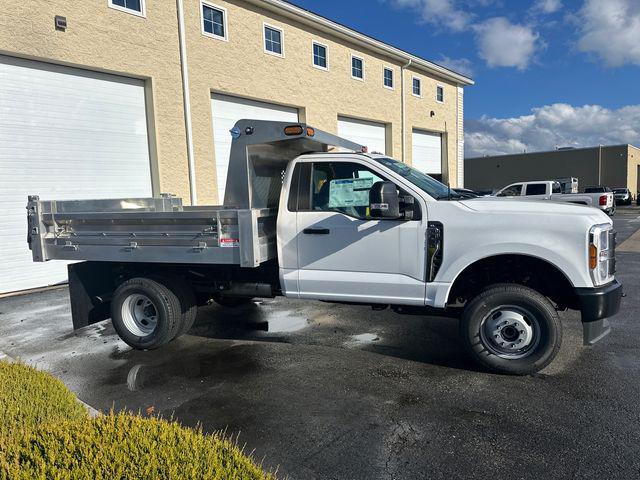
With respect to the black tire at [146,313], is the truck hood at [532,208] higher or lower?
higher

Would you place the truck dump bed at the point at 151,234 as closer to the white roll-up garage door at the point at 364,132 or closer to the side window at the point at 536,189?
the white roll-up garage door at the point at 364,132

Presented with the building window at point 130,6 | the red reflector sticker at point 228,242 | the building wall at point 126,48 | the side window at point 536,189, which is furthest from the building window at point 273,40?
the side window at point 536,189

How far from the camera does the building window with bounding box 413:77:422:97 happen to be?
21547mm

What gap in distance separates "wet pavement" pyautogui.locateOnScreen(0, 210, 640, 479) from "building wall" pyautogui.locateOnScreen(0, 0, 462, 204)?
590 cm

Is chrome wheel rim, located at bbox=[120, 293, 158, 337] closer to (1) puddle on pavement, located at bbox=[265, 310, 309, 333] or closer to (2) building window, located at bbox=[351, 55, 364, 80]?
(1) puddle on pavement, located at bbox=[265, 310, 309, 333]

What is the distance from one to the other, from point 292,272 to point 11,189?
7.19 m

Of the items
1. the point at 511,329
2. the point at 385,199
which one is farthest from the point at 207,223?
the point at 511,329

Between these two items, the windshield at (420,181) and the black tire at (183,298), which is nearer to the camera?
the windshield at (420,181)

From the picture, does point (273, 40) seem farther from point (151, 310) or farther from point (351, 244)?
point (351, 244)

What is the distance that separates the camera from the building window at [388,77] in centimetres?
1967

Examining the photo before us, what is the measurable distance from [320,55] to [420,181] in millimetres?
12899

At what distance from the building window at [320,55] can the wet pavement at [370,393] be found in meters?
11.9

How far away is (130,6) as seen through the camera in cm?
1091

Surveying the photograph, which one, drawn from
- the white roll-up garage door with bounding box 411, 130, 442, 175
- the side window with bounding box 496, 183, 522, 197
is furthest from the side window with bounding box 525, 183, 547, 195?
the white roll-up garage door with bounding box 411, 130, 442, 175
